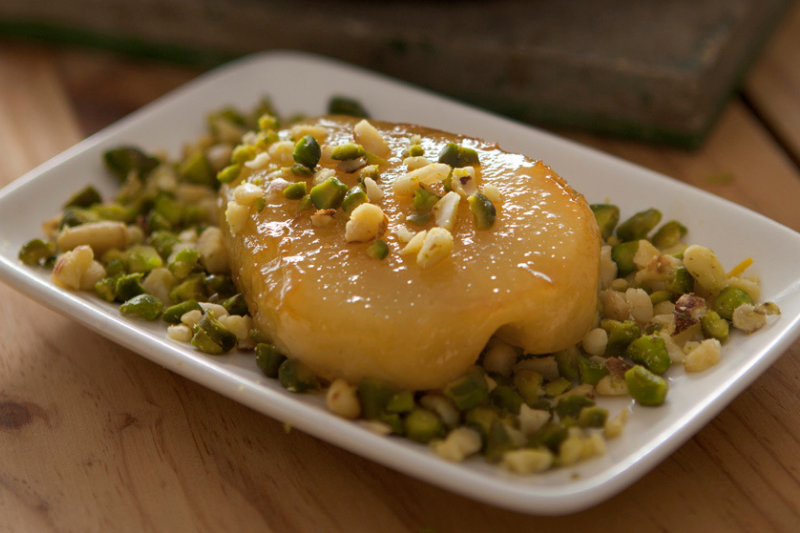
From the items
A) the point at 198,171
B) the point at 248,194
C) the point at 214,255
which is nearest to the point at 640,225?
the point at 248,194

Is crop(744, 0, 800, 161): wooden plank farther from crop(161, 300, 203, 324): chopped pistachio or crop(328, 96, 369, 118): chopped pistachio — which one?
crop(161, 300, 203, 324): chopped pistachio

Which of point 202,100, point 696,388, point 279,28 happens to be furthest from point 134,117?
point 696,388

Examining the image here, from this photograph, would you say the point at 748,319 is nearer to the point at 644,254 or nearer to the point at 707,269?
the point at 707,269

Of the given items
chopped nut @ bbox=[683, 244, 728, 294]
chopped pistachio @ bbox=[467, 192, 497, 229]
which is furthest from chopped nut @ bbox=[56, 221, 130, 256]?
chopped nut @ bbox=[683, 244, 728, 294]

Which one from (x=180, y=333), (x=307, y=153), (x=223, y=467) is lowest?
(x=223, y=467)

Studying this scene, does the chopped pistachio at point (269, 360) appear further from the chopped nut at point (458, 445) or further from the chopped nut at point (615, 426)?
the chopped nut at point (615, 426)

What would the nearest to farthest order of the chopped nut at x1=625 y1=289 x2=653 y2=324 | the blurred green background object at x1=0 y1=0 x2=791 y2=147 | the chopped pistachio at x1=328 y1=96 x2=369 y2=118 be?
the chopped nut at x1=625 y1=289 x2=653 y2=324, the chopped pistachio at x1=328 y1=96 x2=369 y2=118, the blurred green background object at x1=0 y1=0 x2=791 y2=147
